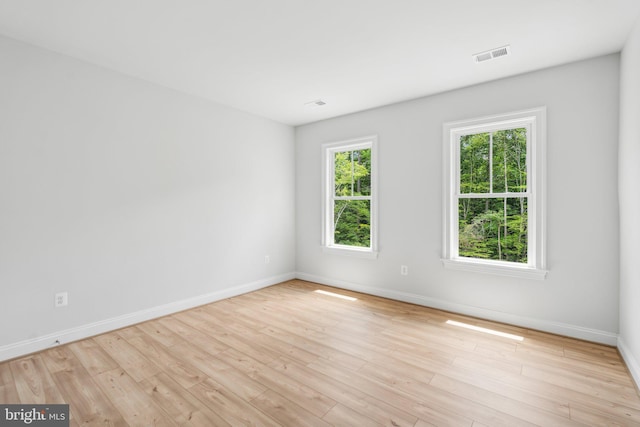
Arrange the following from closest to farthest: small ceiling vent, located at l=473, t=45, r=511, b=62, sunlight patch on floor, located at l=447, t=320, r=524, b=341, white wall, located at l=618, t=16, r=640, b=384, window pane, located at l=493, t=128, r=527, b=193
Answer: white wall, located at l=618, t=16, r=640, b=384
small ceiling vent, located at l=473, t=45, r=511, b=62
sunlight patch on floor, located at l=447, t=320, r=524, b=341
window pane, located at l=493, t=128, r=527, b=193

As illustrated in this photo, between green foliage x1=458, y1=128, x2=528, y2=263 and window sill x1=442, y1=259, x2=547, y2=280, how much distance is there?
113 millimetres

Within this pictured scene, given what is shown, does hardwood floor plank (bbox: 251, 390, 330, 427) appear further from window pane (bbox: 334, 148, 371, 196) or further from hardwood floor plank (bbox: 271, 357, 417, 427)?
window pane (bbox: 334, 148, 371, 196)

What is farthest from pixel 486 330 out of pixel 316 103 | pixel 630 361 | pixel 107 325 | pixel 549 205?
pixel 107 325

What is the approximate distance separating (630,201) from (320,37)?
2.76 m

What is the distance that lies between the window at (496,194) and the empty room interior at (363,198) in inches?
0.8

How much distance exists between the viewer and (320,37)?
2533mm

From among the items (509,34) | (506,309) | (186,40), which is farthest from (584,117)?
(186,40)

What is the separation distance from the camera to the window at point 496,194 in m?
3.13

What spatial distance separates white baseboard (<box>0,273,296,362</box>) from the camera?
258cm

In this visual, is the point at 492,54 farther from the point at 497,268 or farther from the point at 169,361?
the point at 169,361

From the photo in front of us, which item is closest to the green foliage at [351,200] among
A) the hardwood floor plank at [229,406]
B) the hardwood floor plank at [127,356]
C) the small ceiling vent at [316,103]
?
the small ceiling vent at [316,103]

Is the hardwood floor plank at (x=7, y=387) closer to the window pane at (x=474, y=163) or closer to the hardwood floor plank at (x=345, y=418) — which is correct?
the hardwood floor plank at (x=345, y=418)

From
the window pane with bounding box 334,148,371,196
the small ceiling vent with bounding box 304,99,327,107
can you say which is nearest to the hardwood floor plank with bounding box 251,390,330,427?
the window pane with bounding box 334,148,371,196

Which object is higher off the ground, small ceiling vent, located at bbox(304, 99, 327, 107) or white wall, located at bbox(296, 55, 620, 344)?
small ceiling vent, located at bbox(304, 99, 327, 107)
